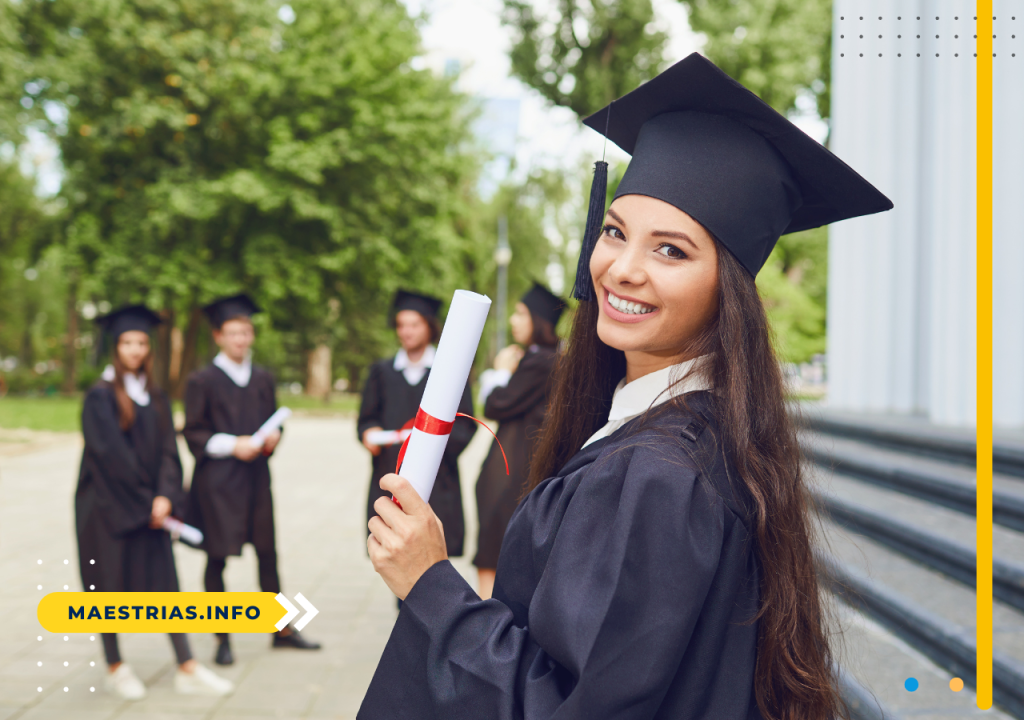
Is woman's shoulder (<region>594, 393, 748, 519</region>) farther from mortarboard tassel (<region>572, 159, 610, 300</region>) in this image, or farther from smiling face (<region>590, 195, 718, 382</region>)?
mortarboard tassel (<region>572, 159, 610, 300</region>)

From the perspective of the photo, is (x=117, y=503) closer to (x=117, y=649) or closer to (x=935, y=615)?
(x=117, y=649)

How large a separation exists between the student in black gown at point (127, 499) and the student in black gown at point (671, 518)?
121 inches

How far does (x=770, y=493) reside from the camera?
1247 millimetres

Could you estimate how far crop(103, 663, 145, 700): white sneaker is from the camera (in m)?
3.74

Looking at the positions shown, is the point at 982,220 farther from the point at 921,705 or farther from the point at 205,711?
the point at 205,711

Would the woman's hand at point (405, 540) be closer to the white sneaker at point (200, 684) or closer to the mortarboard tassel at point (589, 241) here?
the mortarboard tassel at point (589, 241)

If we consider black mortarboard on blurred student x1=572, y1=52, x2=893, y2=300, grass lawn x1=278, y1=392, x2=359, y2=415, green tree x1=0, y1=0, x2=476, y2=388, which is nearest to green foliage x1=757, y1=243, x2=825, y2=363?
green tree x1=0, y1=0, x2=476, y2=388

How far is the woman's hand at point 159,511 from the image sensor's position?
3938 millimetres

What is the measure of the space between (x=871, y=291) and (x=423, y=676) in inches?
286

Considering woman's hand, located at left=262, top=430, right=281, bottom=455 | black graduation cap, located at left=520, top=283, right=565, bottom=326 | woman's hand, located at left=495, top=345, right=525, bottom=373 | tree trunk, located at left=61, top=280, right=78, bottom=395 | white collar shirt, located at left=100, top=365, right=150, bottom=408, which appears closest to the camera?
white collar shirt, located at left=100, top=365, right=150, bottom=408

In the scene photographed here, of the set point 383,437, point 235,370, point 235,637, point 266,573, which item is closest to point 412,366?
point 383,437

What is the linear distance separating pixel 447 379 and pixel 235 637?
4.18 meters

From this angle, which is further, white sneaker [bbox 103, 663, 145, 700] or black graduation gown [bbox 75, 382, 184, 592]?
black graduation gown [bbox 75, 382, 184, 592]

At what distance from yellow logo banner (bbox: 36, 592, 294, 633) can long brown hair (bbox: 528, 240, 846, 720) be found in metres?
1.67
